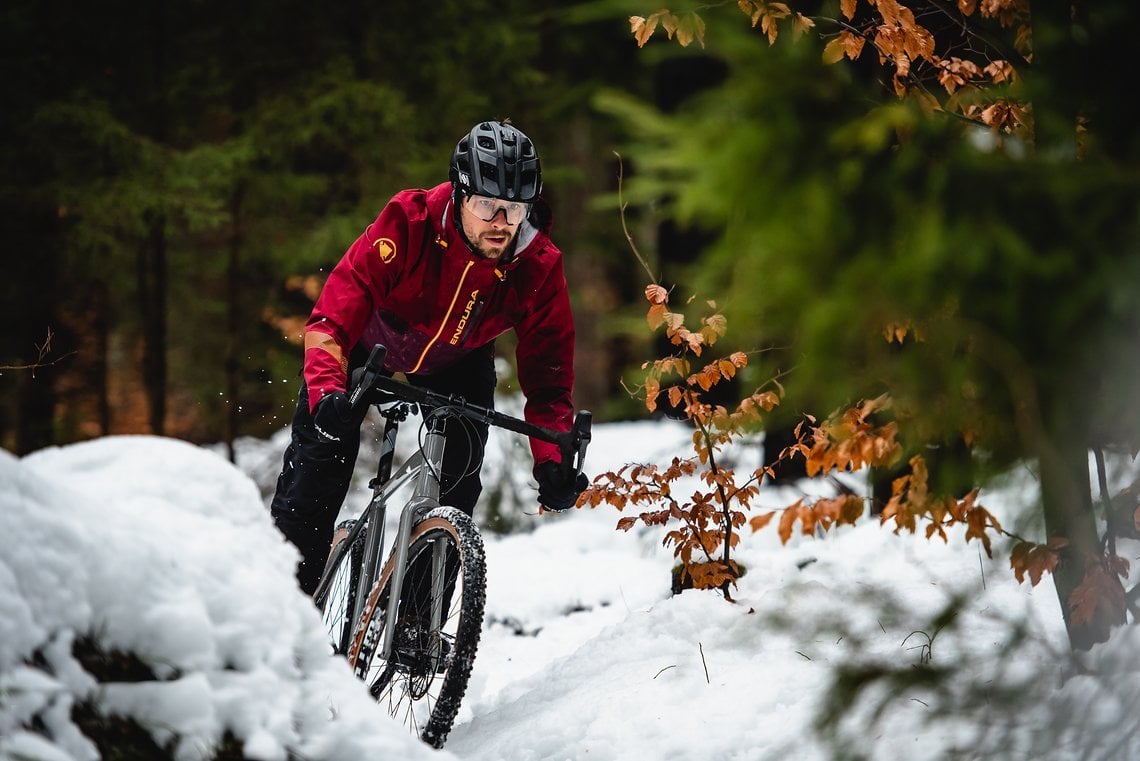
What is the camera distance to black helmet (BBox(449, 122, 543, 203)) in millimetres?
3965

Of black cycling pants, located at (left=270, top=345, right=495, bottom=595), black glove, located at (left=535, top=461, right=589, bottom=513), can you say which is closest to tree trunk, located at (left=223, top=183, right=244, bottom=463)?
black cycling pants, located at (left=270, top=345, right=495, bottom=595)

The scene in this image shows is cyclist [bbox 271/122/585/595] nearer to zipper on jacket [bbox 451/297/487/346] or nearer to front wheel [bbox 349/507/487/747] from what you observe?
zipper on jacket [bbox 451/297/487/346]

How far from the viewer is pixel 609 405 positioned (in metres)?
14.3

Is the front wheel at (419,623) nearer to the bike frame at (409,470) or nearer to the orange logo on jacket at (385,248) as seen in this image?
the bike frame at (409,470)

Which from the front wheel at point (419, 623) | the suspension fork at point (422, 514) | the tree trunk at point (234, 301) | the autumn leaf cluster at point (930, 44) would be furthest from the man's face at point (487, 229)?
the tree trunk at point (234, 301)

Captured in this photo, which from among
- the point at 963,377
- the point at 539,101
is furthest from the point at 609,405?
the point at 963,377

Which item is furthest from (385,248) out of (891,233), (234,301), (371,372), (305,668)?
(234,301)

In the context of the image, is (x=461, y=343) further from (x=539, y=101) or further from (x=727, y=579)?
(x=539, y=101)

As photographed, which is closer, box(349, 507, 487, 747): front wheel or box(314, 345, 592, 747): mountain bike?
box(314, 345, 592, 747): mountain bike

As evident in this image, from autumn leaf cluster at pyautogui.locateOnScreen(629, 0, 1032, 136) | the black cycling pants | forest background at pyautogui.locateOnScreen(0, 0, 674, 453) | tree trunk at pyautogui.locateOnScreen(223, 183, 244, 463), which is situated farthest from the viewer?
tree trunk at pyautogui.locateOnScreen(223, 183, 244, 463)

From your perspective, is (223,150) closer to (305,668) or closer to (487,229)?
(487,229)

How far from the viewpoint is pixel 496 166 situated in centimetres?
397

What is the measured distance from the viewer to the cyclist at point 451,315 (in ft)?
13.3

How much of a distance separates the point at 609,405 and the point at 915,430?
471 inches
